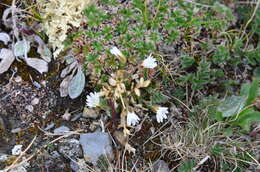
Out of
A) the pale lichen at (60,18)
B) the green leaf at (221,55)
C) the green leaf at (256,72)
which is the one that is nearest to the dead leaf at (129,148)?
the pale lichen at (60,18)

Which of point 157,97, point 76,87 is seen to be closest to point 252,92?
point 157,97

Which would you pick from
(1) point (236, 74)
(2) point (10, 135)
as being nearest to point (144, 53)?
(1) point (236, 74)

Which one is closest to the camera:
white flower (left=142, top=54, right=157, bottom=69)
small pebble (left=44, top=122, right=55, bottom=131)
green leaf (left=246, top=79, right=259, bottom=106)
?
green leaf (left=246, top=79, right=259, bottom=106)

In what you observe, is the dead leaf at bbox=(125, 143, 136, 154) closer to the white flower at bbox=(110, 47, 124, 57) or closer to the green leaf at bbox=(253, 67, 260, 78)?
the white flower at bbox=(110, 47, 124, 57)

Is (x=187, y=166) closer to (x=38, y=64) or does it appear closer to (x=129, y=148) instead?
(x=129, y=148)

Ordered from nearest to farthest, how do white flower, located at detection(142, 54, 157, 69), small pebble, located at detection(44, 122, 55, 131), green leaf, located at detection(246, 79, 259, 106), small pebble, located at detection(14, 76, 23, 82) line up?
green leaf, located at detection(246, 79, 259, 106), white flower, located at detection(142, 54, 157, 69), small pebble, located at detection(44, 122, 55, 131), small pebble, located at detection(14, 76, 23, 82)

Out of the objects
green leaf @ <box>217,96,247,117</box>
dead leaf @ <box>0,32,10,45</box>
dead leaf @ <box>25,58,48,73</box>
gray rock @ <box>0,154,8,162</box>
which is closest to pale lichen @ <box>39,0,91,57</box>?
dead leaf @ <box>25,58,48,73</box>

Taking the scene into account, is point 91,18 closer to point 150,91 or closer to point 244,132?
point 150,91
